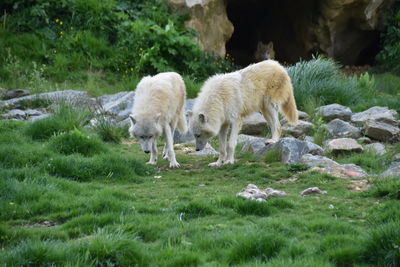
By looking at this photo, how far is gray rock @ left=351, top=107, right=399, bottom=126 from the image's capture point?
11.6m

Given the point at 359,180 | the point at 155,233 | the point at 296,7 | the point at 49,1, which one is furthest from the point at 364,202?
the point at 296,7

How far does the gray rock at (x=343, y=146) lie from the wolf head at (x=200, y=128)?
77.9 inches

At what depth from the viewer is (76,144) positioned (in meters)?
8.50

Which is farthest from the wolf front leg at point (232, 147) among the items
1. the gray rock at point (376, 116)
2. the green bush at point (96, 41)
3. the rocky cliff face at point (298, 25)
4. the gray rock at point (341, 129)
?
the rocky cliff face at point (298, 25)

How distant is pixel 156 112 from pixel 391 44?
1200cm

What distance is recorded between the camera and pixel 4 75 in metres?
14.6

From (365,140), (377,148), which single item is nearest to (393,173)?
(377,148)

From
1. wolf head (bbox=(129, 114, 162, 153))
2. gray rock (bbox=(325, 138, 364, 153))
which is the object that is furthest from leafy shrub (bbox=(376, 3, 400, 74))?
wolf head (bbox=(129, 114, 162, 153))

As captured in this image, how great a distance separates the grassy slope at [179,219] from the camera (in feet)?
15.3

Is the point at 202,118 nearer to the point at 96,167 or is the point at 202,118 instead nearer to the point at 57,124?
the point at 96,167

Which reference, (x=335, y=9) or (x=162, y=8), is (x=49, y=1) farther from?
(x=335, y=9)

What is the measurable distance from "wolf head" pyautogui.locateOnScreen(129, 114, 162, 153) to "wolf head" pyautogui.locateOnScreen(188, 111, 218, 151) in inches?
24.1

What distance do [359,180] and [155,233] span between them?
332cm

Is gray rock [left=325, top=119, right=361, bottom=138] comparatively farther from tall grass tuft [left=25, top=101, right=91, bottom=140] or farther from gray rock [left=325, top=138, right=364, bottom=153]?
tall grass tuft [left=25, top=101, right=91, bottom=140]
